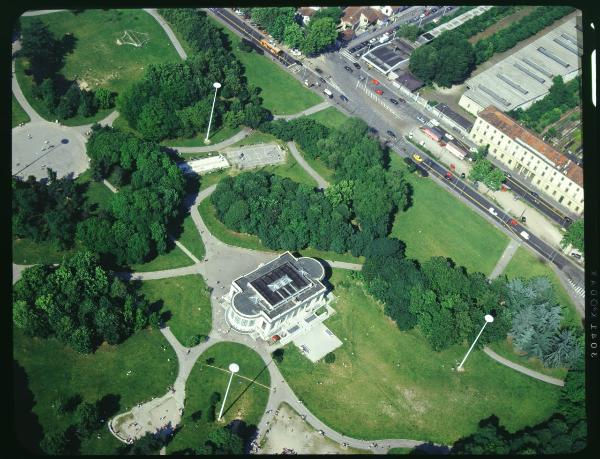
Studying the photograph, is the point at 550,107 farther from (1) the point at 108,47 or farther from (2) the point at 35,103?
(2) the point at 35,103

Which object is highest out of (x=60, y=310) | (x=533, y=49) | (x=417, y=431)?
(x=533, y=49)

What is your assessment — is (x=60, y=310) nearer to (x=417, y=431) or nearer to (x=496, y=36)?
(x=417, y=431)

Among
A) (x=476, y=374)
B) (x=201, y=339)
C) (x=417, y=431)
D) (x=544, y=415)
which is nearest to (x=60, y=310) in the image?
(x=201, y=339)

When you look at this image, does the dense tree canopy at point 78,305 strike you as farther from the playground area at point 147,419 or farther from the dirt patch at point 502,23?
the dirt patch at point 502,23

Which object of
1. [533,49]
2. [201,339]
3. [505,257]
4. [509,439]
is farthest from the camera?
[533,49]

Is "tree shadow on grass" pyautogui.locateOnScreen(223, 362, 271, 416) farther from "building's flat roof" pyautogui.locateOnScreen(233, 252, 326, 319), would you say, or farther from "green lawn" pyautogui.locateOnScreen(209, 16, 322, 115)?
"green lawn" pyautogui.locateOnScreen(209, 16, 322, 115)

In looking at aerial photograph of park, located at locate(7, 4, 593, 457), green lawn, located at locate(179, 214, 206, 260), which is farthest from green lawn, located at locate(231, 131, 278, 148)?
green lawn, located at locate(179, 214, 206, 260)

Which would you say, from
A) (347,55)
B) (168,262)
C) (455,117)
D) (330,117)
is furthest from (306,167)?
(347,55)
